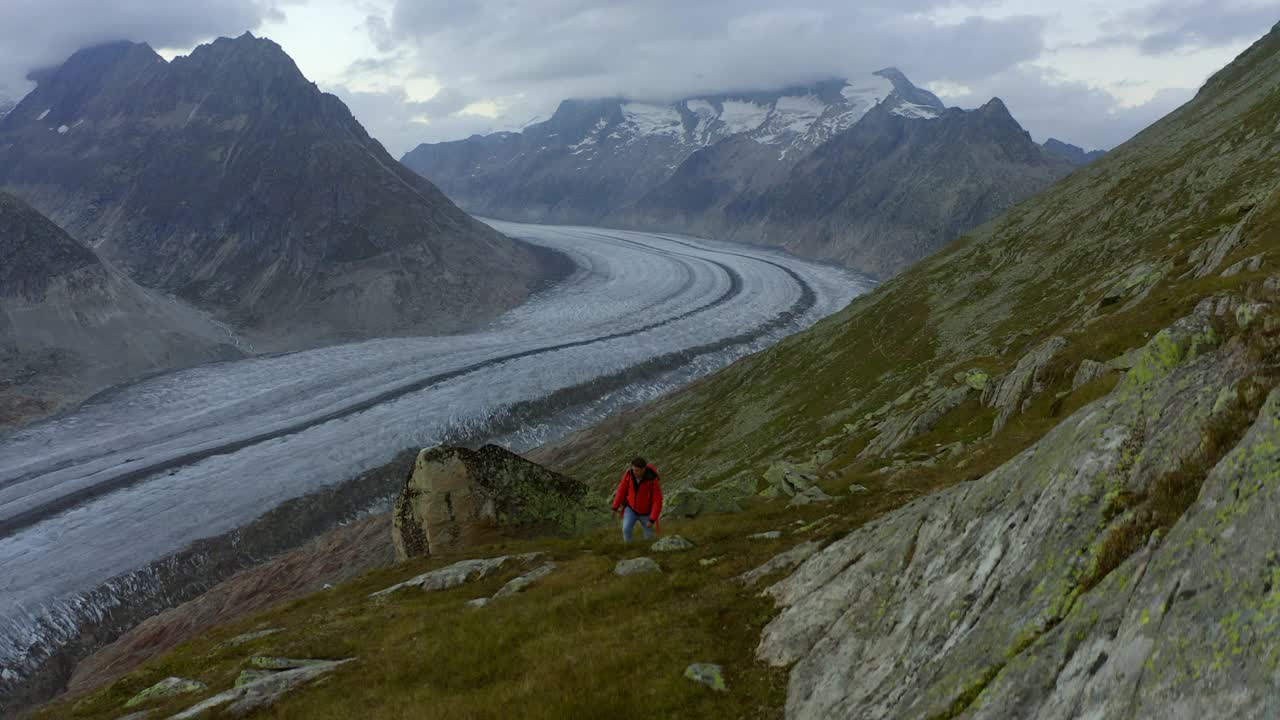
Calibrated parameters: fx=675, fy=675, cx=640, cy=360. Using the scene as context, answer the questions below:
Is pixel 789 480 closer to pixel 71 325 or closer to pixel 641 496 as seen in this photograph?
pixel 641 496

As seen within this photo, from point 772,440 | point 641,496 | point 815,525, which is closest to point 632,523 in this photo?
point 641,496

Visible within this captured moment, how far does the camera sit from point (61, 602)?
61875 millimetres

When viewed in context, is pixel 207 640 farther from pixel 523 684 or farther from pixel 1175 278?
pixel 1175 278

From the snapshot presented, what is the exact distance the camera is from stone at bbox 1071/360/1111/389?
1141 inches

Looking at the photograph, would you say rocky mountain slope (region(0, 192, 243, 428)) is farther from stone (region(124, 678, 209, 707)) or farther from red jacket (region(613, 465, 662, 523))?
red jacket (region(613, 465, 662, 523))

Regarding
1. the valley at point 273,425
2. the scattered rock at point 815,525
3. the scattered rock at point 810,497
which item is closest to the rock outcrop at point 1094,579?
the scattered rock at point 815,525

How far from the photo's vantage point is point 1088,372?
29781 mm

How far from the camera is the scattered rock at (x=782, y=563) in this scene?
16.9 m

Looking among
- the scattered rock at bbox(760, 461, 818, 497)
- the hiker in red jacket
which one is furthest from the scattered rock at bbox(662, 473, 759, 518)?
the hiker in red jacket

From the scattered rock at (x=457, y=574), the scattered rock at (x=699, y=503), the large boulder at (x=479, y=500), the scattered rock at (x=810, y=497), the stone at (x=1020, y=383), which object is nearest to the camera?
the scattered rock at (x=457, y=574)

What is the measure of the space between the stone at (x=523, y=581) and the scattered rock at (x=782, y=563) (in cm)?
777

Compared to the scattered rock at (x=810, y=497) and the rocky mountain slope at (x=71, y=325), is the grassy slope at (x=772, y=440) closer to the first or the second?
the scattered rock at (x=810, y=497)

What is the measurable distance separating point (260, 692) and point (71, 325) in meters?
167

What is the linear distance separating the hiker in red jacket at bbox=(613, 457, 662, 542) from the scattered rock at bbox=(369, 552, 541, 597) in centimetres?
488
